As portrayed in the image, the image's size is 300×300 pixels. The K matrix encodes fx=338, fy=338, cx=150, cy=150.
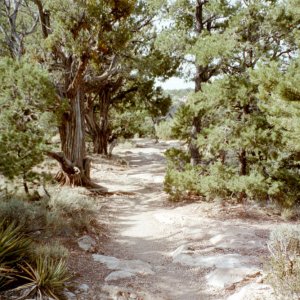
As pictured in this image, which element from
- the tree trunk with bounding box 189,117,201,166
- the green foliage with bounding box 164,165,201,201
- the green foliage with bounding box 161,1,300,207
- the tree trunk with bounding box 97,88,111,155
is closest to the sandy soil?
the green foliage with bounding box 164,165,201,201

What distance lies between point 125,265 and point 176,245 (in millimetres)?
1760

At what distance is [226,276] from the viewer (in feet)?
18.2

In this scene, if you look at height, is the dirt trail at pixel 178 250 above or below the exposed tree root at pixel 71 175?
below

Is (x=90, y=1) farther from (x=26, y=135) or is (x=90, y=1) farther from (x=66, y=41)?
(x=26, y=135)

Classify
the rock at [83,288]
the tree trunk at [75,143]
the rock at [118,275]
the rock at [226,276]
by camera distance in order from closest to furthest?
the rock at [83,288] → the rock at [226,276] → the rock at [118,275] → the tree trunk at [75,143]

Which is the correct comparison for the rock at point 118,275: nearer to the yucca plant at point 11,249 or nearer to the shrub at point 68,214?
the yucca plant at point 11,249

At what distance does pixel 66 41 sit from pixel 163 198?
615 cm

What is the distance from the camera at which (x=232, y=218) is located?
369 inches

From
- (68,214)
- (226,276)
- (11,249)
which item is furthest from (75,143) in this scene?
(226,276)

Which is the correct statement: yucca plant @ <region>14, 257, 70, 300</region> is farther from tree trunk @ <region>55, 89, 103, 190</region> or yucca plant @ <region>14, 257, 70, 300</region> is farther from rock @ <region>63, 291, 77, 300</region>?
tree trunk @ <region>55, 89, 103, 190</region>

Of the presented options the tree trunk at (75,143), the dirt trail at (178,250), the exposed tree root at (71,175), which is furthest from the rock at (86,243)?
the tree trunk at (75,143)

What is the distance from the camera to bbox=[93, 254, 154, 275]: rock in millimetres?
5991

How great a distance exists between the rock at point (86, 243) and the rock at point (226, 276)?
2.56 m

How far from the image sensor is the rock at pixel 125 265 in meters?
5.99
